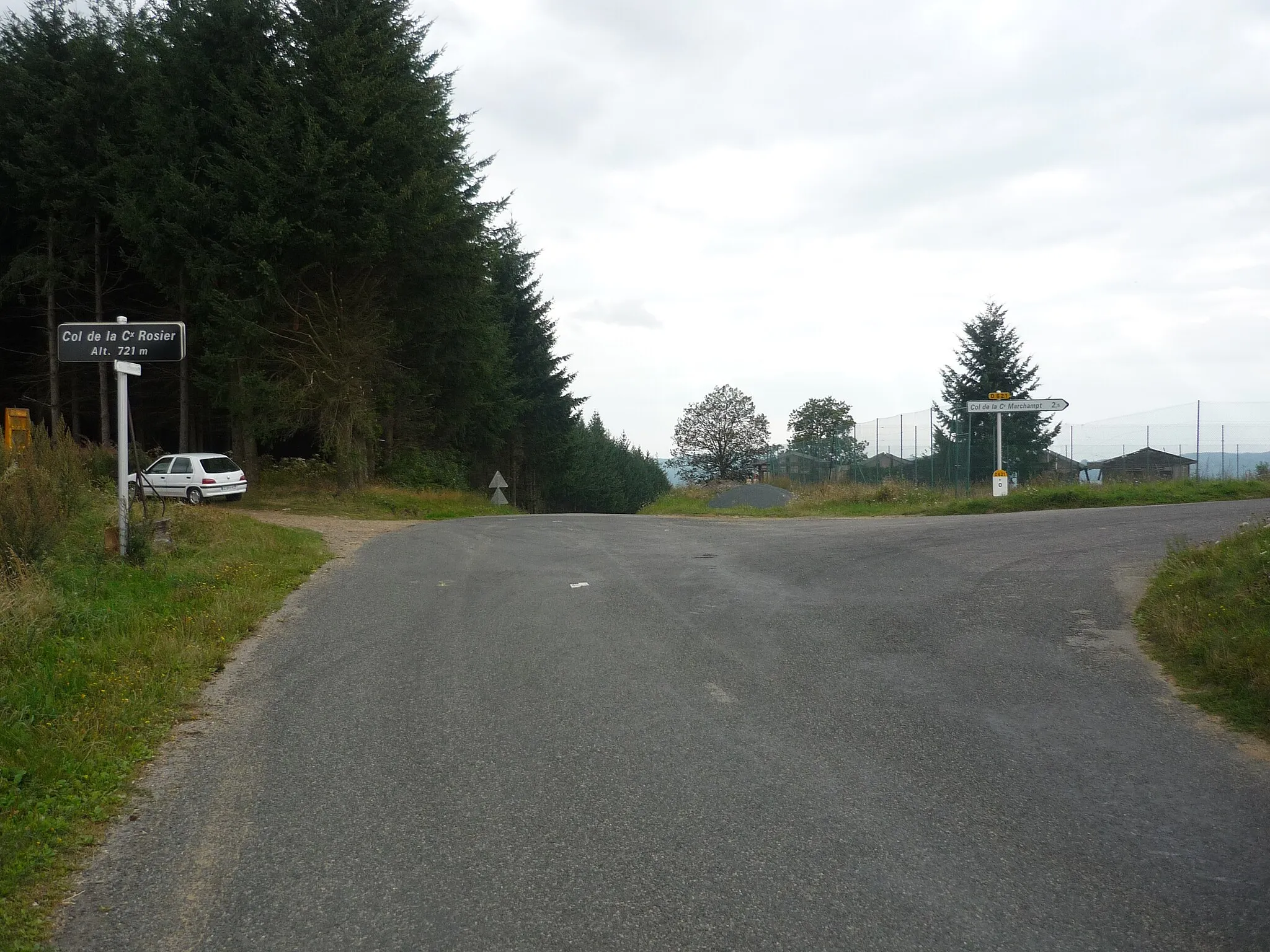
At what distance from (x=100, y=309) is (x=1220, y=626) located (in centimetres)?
3238

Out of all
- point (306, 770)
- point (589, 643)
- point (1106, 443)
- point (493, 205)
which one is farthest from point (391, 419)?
point (306, 770)

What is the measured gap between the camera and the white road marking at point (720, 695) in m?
6.19

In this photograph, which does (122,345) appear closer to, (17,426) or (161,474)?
(17,426)

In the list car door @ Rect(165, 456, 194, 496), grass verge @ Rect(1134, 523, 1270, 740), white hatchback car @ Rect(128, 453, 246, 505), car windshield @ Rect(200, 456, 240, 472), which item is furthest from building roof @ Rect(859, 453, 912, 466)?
car door @ Rect(165, 456, 194, 496)

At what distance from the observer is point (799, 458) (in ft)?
129

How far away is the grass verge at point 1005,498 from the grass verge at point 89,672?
16330mm

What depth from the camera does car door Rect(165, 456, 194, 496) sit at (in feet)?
81.4

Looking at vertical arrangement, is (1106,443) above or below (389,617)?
above

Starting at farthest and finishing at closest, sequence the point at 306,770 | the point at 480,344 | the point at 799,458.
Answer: the point at 799,458
the point at 480,344
the point at 306,770

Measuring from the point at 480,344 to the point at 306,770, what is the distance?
2950 cm

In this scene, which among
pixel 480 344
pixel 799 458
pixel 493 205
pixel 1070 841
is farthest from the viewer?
pixel 799 458

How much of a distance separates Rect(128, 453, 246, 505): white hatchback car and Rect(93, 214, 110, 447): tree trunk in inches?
181

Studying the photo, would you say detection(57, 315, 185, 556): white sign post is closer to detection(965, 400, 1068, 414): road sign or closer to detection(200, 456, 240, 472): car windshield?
detection(200, 456, 240, 472): car windshield

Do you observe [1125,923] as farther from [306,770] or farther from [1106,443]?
[1106,443]
